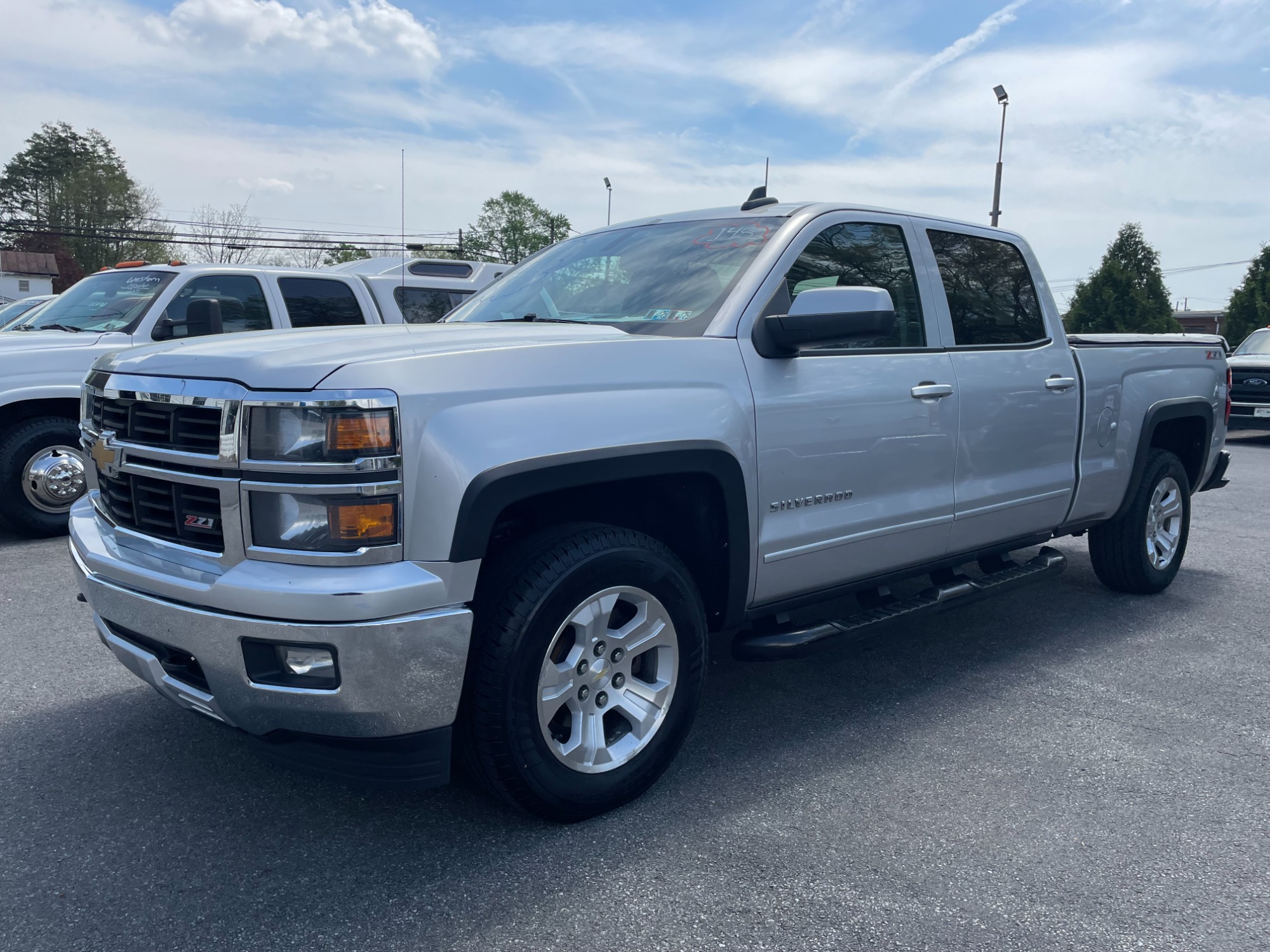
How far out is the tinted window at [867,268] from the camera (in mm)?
3650

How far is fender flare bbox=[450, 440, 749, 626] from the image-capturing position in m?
2.54

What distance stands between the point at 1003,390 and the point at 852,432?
1.10m

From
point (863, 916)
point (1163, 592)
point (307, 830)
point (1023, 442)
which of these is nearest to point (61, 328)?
point (307, 830)

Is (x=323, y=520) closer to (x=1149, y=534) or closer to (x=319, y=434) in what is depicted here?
(x=319, y=434)

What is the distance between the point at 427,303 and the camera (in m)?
9.23

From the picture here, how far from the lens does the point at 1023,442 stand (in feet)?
14.4

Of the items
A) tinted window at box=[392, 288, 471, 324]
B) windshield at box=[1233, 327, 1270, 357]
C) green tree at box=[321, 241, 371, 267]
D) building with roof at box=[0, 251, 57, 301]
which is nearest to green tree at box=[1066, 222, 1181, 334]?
windshield at box=[1233, 327, 1270, 357]

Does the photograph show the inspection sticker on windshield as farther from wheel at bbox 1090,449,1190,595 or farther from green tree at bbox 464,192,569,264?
green tree at bbox 464,192,569,264

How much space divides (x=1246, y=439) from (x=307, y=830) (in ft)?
60.2

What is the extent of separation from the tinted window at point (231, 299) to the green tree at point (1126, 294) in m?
34.4

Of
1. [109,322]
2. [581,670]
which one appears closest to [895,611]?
[581,670]

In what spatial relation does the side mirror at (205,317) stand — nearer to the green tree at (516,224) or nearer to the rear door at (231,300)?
the rear door at (231,300)

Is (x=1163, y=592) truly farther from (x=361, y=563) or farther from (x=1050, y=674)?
(x=361, y=563)

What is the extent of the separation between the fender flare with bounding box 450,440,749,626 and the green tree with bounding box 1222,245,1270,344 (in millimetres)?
40561
